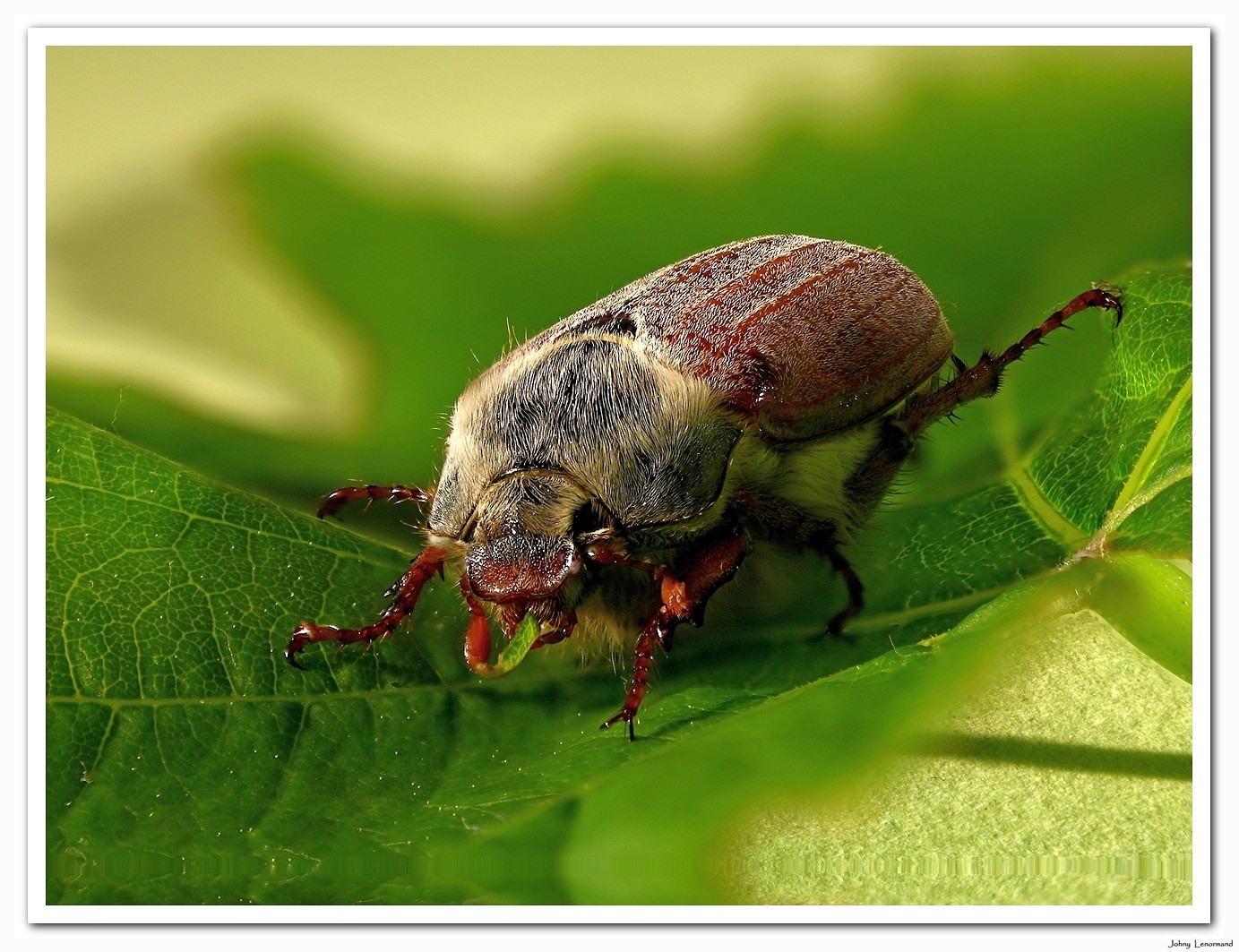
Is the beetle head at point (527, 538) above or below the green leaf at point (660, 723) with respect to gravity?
above

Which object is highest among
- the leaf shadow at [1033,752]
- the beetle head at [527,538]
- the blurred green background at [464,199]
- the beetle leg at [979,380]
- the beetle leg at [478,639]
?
the blurred green background at [464,199]

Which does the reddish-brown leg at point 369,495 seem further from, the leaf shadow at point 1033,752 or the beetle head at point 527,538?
the leaf shadow at point 1033,752

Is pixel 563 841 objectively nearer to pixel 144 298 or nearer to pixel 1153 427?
pixel 1153 427

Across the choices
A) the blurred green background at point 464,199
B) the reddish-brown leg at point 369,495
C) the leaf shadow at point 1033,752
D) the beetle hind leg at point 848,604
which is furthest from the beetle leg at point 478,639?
the leaf shadow at point 1033,752

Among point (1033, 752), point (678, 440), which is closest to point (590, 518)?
point (678, 440)

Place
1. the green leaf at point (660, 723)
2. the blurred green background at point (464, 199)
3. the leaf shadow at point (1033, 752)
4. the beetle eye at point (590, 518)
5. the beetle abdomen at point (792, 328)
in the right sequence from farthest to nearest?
the blurred green background at point (464, 199) → the beetle abdomen at point (792, 328) → the beetle eye at point (590, 518) → the leaf shadow at point (1033, 752) → the green leaf at point (660, 723)

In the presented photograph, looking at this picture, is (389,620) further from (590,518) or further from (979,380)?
(979,380)
